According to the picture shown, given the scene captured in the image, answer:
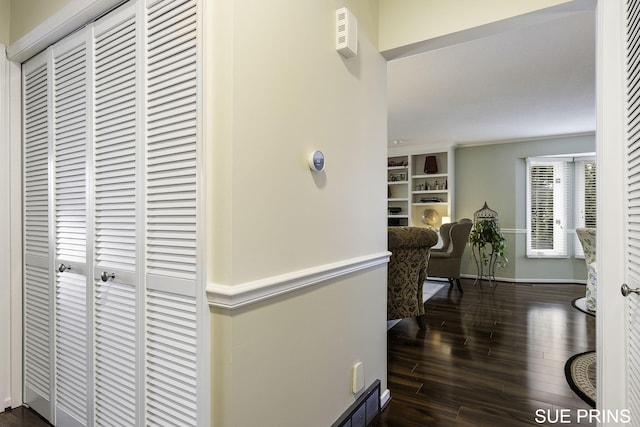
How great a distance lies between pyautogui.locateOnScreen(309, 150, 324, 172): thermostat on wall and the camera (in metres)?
1.44

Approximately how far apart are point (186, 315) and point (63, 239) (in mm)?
1075

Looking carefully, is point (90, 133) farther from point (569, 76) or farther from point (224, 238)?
point (569, 76)

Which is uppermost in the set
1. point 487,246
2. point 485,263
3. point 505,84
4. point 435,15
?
point 505,84

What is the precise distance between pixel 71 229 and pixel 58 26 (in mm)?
1026

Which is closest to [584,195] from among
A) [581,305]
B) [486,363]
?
[581,305]

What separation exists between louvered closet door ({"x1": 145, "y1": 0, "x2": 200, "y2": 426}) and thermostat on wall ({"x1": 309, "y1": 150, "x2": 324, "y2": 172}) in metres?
0.47

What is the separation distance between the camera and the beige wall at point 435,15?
1.66m

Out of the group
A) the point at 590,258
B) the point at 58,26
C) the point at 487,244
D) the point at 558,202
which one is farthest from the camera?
the point at 487,244

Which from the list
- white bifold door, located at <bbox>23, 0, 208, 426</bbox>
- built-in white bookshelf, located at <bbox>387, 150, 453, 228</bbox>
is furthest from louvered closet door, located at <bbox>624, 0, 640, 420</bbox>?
built-in white bookshelf, located at <bbox>387, 150, 453, 228</bbox>

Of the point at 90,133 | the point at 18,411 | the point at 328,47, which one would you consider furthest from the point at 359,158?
the point at 18,411

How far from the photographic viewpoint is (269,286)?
1.22 metres

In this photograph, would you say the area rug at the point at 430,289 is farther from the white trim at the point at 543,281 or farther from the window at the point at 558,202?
the window at the point at 558,202

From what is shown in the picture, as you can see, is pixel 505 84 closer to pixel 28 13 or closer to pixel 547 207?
pixel 547 207

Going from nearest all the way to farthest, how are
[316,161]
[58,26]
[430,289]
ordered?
[316,161] < [58,26] < [430,289]
